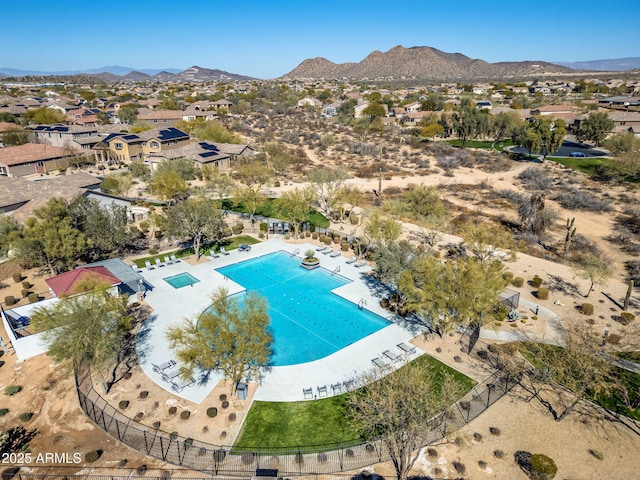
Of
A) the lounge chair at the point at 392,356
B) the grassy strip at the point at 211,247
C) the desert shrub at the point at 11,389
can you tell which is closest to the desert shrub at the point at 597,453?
the lounge chair at the point at 392,356

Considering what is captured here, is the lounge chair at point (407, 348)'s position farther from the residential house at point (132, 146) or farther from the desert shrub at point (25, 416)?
the residential house at point (132, 146)

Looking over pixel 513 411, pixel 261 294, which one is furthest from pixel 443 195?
pixel 513 411

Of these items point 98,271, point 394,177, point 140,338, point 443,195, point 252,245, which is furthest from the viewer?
point 394,177

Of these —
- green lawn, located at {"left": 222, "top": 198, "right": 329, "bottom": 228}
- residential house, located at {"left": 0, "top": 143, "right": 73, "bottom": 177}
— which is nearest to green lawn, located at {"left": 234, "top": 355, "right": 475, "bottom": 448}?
green lawn, located at {"left": 222, "top": 198, "right": 329, "bottom": 228}

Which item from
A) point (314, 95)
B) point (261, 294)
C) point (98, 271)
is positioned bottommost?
point (261, 294)

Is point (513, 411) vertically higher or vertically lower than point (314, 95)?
lower

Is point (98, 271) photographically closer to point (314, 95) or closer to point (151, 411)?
point (151, 411)
